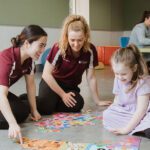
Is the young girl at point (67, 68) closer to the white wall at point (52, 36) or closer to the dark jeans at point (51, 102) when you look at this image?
the dark jeans at point (51, 102)

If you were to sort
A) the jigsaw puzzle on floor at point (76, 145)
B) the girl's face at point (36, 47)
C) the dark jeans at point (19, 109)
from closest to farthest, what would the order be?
the jigsaw puzzle on floor at point (76, 145) < the girl's face at point (36, 47) < the dark jeans at point (19, 109)

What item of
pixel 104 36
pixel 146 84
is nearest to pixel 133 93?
pixel 146 84

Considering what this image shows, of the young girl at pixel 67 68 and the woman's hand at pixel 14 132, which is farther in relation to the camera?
the young girl at pixel 67 68

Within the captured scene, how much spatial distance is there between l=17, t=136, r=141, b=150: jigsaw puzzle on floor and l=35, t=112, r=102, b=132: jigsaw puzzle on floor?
0.62 ft

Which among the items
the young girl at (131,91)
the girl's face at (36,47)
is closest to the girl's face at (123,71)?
the young girl at (131,91)

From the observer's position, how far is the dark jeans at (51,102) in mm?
1801

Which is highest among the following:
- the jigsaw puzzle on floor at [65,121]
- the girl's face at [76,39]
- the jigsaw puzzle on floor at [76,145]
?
the girl's face at [76,39]

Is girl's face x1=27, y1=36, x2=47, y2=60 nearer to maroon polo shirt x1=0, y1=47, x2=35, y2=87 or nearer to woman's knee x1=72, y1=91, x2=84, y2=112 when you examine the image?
maroon polo shirt x1=0, y1=47, x2=35, y2=87

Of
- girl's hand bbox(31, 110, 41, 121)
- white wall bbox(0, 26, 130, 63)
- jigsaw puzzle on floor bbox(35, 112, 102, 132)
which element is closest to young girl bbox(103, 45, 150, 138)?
jigsaw puzzle on floor bbox(35, 112, 102, 132)

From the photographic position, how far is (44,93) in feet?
6.15

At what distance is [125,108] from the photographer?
147cm

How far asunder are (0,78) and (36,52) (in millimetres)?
216

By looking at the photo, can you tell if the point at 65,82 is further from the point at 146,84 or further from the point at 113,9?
the point at 113,9

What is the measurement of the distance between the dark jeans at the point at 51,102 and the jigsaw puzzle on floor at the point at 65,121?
0.20 feet
